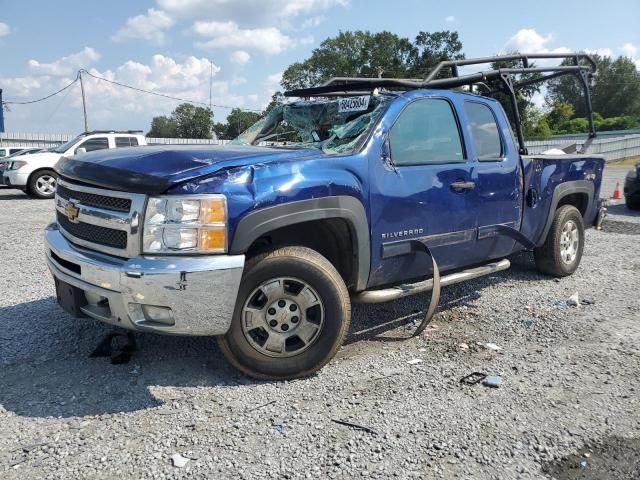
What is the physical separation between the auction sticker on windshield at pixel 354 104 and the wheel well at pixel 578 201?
3086 mm

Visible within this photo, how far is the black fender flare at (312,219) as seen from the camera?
2.96m

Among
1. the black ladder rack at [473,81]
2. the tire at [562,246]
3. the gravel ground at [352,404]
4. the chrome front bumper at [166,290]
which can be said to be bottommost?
the gravel ground at [352,404]

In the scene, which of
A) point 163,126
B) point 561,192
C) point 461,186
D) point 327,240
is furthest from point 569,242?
point 163,126

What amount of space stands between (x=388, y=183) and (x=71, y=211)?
2.11 meters

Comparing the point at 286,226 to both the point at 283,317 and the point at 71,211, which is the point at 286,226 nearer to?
the point at 283,317

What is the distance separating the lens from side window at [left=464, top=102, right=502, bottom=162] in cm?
444

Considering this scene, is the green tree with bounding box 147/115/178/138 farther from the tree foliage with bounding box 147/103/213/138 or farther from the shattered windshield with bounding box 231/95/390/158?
the shattered windshield with bounding box 231/95/390/158

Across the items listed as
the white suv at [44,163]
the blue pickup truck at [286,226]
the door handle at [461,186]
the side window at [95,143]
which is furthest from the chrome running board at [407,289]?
the side window at [95,143]

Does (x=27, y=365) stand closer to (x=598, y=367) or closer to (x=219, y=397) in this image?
(x=219, y=397)

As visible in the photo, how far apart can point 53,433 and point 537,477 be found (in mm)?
2421

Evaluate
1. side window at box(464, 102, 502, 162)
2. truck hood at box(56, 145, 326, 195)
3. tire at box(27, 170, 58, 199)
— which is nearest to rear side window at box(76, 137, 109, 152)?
tire at box(27, 170, 58, 199)

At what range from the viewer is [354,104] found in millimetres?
4191

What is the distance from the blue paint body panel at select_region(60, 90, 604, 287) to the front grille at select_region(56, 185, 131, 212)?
0.10 metres

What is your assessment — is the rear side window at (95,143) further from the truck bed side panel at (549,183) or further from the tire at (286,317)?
the tire at (286,317)
